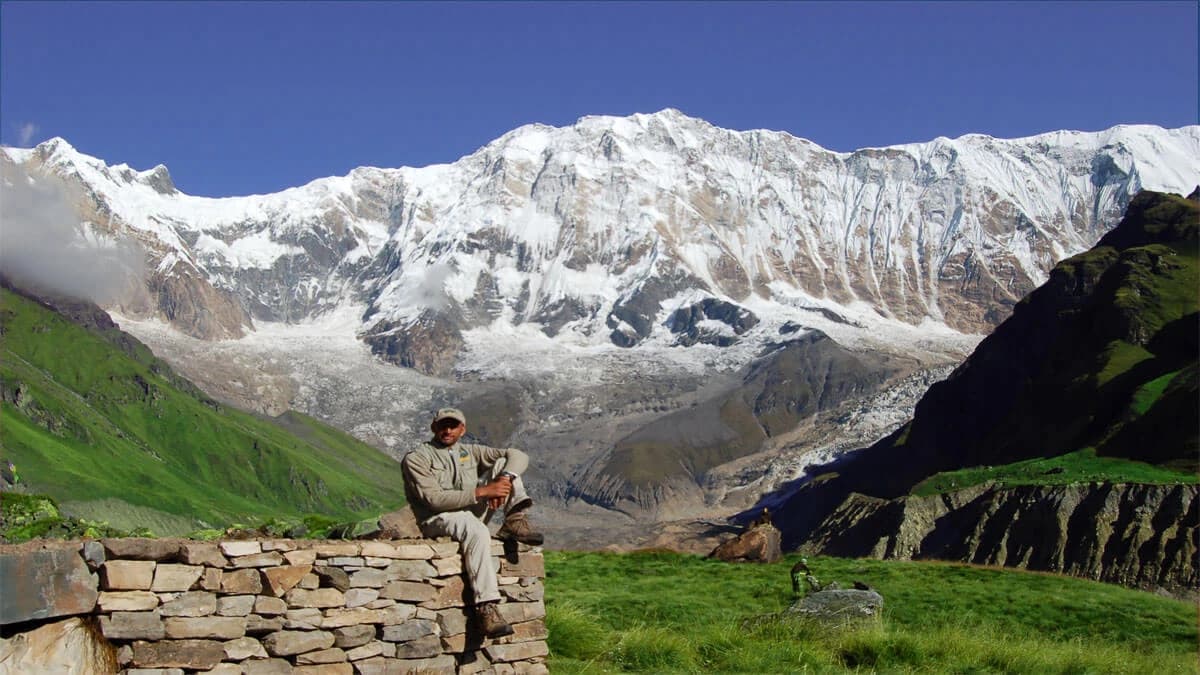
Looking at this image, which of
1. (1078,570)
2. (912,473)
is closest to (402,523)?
(1078,570)

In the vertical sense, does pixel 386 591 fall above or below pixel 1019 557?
above

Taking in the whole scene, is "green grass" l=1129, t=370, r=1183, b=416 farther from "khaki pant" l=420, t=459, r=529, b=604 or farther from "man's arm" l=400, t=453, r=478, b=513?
"man's arm" l=400, t=453, r=478, b=513

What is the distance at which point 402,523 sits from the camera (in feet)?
46.3

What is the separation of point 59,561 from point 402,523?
14.5ft

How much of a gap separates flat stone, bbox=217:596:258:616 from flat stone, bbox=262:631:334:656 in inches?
15.3

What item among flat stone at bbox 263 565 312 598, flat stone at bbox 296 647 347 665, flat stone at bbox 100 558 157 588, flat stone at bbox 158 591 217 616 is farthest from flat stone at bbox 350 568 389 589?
flat stone at bbox 100 558 157 588

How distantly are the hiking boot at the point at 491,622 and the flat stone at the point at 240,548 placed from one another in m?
2.64

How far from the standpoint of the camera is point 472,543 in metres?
13.2

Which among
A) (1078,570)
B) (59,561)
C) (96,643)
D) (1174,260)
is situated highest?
(1174,260)

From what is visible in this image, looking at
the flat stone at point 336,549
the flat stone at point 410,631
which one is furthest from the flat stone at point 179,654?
the flat stone at point 410,631

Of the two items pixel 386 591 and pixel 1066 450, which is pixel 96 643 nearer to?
pixel 386 591

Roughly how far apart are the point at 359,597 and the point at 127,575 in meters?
2.46

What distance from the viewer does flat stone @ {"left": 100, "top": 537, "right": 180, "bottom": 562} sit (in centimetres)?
1085

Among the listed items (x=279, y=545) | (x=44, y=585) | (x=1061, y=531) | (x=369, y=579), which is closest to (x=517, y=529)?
(x=369, y=579)
